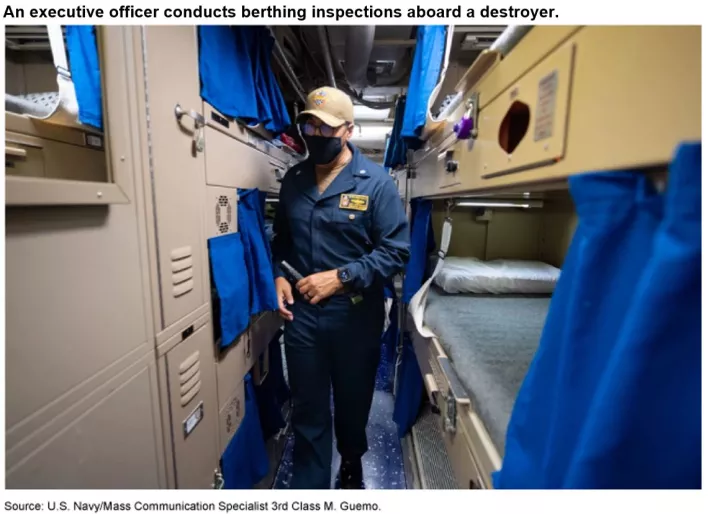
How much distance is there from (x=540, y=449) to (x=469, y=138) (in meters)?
0.90

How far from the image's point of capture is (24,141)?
38.3 inches

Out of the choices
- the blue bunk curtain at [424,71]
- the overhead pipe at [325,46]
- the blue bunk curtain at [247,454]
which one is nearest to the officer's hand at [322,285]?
the blue bunk curtain at [247,454]

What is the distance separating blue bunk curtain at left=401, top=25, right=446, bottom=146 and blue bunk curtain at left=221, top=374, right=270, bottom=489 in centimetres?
164

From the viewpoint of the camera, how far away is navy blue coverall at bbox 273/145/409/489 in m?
1.58

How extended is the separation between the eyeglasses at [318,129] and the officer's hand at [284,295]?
735 mm

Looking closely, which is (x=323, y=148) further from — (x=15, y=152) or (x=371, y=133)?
(x=371, y=133)

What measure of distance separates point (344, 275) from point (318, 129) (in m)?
0.69

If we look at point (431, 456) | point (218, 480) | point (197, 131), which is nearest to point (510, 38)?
point (197, 131)

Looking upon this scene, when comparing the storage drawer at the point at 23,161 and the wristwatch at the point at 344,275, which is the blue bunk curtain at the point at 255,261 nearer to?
the wristwatch at the point at 344,275

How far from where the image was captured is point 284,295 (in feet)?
5.49

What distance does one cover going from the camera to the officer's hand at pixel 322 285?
1519 millimetres

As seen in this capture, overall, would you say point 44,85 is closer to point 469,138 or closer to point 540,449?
point 469,138
